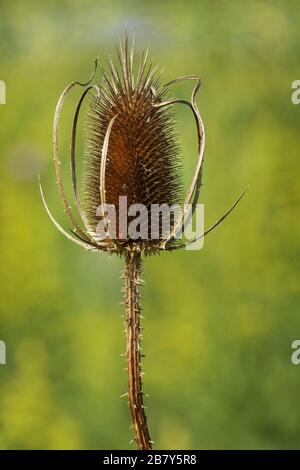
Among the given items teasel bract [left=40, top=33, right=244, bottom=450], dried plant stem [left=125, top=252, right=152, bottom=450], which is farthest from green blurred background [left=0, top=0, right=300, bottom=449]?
dried plant stem [left=125, top=252, right=152, bottom=450]

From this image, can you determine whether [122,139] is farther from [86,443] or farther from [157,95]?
[86,443]

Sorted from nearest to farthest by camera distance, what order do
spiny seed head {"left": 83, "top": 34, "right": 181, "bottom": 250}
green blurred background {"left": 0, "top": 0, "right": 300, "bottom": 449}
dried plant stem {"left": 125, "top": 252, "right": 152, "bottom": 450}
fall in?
1. dried plant stem {"left": 125, "top": 252, "right": 152, "bottom": 450}
2. spiny seed head {"left": 83, "top": 34, "right": 181, "bottom": 250}
3. green blurred background {"left": 0, "top": 0, "right": 300, "bottom": 449}

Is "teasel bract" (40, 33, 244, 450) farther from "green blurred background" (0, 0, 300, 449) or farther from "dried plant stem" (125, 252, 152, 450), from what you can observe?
"green blurred background" (0, 0, 300, 449)

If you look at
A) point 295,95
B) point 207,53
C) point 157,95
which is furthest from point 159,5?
point 157,95

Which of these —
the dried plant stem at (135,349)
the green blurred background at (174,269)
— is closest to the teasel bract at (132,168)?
the dried plant stem at (135,349)

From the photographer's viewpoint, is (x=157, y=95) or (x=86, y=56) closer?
(x=157, y=95)

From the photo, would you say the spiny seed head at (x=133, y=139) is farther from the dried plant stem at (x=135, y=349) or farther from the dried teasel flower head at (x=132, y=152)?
the dried plant stem at (x=135, y=349)

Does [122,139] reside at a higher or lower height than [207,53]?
lower

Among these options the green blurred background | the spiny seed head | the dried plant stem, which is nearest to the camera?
the dried plant stem
